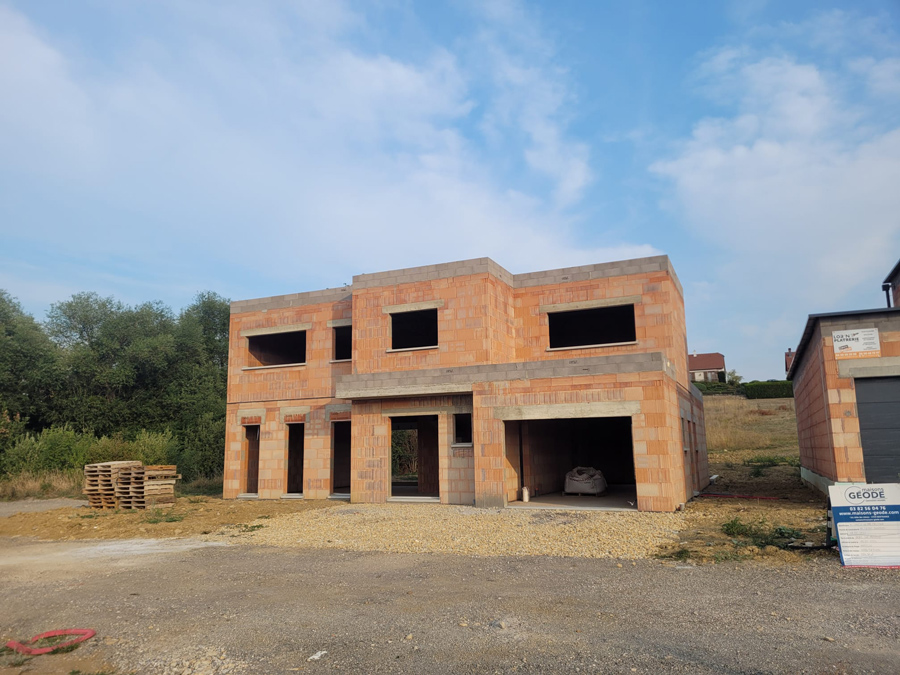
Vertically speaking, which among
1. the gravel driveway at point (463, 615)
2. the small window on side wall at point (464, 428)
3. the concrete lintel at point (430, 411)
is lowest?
the gravel driveway at point (463, 615)

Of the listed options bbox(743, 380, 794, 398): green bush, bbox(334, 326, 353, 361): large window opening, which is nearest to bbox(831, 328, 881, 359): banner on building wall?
bbox(334, 326, 353, 361): large window opening

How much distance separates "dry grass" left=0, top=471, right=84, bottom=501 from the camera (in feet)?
82.0

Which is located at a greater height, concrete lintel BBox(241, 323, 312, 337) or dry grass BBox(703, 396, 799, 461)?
concrete lintel BBox(241, 323, 312, 337)

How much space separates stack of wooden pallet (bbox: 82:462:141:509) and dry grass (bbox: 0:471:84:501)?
19.8 ft

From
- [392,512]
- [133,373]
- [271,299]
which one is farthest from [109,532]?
[133,373]

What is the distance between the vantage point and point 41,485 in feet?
84.5

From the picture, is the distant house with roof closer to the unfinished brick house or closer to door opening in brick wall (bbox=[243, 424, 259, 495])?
the unfinished brick house

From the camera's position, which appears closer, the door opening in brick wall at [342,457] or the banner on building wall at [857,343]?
the banner on building wall at [857,343]

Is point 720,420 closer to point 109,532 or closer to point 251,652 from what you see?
point 109,532

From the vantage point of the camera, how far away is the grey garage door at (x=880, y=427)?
1388 centimetres

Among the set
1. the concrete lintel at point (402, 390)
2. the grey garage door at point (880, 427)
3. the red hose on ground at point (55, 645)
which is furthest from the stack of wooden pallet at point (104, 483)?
the grey garage door at point (880, 427)

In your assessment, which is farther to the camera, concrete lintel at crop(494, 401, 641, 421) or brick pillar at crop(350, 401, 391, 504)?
brick pillar at crop(350, 401, 391, 504)

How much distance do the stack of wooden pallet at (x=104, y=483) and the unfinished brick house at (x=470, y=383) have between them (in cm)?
370

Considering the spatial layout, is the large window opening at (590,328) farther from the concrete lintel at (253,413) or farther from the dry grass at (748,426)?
the dry grass at (748,426)
